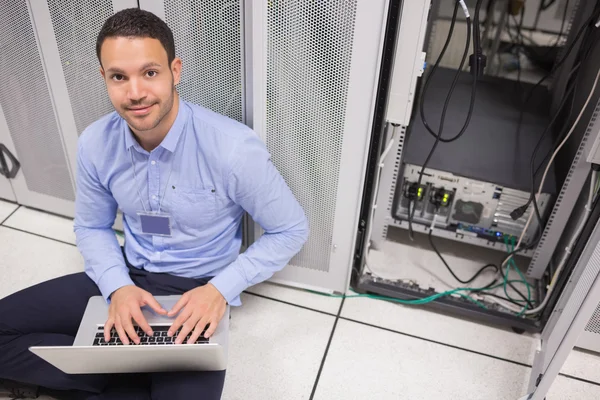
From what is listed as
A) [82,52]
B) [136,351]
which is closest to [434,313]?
[136,351]

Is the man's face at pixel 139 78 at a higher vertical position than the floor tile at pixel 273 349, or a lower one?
higher

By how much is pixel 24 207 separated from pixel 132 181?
3.89ft

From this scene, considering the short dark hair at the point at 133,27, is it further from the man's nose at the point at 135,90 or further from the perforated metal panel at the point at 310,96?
the perforated metal panel at the point at 310,96

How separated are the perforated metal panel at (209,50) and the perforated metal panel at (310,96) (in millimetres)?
133

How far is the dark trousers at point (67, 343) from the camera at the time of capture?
1.44 m

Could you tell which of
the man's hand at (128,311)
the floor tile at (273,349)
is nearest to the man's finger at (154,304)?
the man's hand at (128,311)

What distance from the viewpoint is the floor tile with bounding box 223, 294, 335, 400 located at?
1.71 m

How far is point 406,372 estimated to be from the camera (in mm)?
1773

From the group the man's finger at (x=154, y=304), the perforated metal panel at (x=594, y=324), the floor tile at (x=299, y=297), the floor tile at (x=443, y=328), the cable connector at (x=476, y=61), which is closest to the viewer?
the man's finger at (x=154, y=304)

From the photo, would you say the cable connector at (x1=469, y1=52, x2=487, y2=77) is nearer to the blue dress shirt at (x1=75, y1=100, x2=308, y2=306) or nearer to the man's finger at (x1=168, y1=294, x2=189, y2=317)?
the blue dress shirt at (x1=75, y1=100, x2=308, y2=306)

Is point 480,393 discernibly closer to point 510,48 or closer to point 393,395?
point 393,395

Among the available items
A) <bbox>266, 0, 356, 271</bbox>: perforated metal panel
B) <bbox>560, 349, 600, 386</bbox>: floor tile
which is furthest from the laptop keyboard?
<bbox>560, 349, 600, 386</bbox>: floor tile

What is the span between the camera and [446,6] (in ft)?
8.84

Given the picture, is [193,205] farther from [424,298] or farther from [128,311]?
[424,298]
